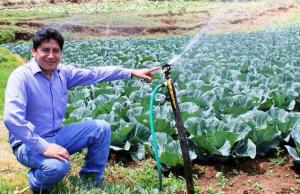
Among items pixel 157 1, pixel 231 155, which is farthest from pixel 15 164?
Answer: pixel 157 1

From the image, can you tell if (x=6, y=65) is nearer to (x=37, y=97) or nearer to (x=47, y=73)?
(x=47, y=73)

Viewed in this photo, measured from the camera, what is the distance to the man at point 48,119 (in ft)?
13.5

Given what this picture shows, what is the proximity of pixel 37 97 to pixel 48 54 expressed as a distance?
16.2 inches

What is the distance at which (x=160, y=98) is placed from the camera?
806cm

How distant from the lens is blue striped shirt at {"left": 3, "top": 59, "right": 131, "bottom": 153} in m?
4.05

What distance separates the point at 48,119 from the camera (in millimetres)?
4535

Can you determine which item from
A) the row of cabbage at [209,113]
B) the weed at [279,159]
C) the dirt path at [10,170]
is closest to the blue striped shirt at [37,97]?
the dirt path at [10,170]

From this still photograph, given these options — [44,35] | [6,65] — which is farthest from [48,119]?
[6,65]

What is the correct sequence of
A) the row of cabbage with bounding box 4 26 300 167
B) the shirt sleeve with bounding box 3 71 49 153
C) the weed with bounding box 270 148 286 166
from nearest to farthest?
the shirt sleeve with bounding box 3 71 49 153 → the row of cabbage with bounding box 4 26 300 167 → the weed with bounding box 270 148 286 166

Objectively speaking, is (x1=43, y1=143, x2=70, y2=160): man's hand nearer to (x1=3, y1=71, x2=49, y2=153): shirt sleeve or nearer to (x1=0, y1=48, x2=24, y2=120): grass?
(x1=3, y1=71, x2=49, y2=153): shirt sleeve

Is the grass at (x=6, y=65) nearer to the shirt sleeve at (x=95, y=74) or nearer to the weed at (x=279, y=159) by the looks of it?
the shirt sleeve at (x=95, y=74)

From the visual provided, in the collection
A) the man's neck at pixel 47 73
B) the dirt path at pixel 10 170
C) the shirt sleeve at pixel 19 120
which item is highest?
the man's neck at pixel 47 73

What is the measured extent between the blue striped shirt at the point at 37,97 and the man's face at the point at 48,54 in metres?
0.07

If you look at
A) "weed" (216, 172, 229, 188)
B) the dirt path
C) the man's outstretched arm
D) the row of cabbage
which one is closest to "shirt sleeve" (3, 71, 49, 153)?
the man's outstretched arm
